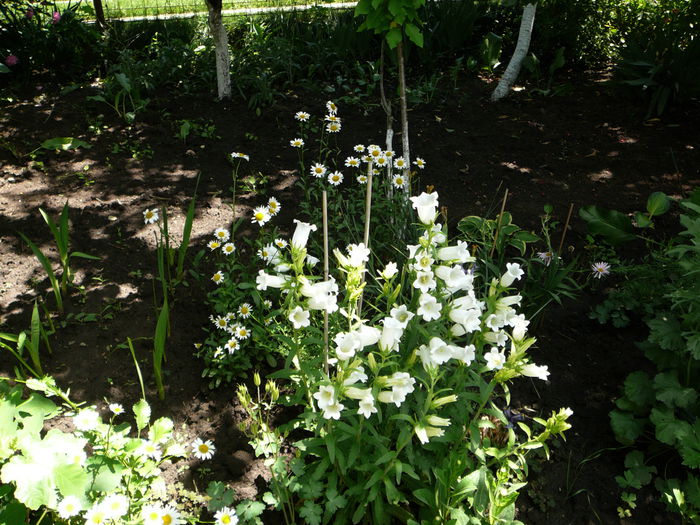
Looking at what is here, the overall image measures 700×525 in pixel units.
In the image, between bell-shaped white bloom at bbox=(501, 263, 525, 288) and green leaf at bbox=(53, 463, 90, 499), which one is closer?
green leaf at bbox=(53, 463, 90, 499)

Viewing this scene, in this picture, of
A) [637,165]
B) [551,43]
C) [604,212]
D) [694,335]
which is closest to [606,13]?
[551,43]

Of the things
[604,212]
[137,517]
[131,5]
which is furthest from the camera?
[131,5]

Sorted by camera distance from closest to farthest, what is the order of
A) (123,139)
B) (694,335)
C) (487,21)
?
(694,335) → (123,139) → (487,21)

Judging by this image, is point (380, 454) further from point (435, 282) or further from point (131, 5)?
point (131, 5)

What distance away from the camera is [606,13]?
19.4ft

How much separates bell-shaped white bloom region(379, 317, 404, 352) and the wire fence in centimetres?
593

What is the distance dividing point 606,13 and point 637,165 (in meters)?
2.57

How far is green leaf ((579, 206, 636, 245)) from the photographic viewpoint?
133 inches

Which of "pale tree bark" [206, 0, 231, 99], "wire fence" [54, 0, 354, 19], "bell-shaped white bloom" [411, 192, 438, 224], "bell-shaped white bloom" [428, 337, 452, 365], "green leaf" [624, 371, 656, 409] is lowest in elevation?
"green leaf" [624, 371, 656, 409]

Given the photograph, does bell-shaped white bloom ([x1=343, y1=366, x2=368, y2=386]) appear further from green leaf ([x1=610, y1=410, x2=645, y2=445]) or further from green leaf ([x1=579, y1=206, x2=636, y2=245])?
green leaf ([x1=579, y1=206, x2=636, y2=245])

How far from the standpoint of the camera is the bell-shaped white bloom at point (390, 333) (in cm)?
168

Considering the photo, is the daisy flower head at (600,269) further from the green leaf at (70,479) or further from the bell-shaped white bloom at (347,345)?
the green leaf at (70,479)

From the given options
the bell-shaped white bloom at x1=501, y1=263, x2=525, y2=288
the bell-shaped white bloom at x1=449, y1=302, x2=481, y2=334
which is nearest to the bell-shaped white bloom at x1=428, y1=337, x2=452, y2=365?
the bell-shaped white bloom at x1=449, y1=302, x2=481, y2=334

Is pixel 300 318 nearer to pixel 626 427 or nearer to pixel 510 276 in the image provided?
pixel 510 276
